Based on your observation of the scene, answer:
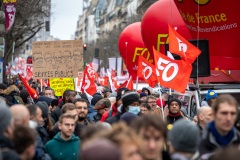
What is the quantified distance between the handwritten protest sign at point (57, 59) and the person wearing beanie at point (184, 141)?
11.7 metres

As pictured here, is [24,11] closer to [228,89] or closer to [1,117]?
[228,89]

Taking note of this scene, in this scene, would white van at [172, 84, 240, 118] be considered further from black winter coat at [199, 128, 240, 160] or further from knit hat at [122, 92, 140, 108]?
black winter coat at [199, 128, 240, 160]

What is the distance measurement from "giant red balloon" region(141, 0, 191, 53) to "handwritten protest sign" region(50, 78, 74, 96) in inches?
207

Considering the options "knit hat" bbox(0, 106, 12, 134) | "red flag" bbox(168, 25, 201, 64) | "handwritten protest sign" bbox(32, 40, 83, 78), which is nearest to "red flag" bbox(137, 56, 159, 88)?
"handwritten protest sign" bbox(32, 40, 83, 78)

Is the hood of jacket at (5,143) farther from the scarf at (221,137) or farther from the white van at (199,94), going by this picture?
the white van at (199,94)

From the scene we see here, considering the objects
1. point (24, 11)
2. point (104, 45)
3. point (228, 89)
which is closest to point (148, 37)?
point (228, 89)

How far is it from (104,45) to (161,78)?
265ft

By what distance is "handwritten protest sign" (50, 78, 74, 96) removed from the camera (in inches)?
716

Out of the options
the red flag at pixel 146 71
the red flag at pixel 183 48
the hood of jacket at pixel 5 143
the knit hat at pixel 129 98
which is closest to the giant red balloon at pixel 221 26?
the red flag at pixel 146 71

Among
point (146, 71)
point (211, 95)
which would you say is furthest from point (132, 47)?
point (211, 95)

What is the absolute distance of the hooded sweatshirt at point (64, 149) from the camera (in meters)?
8.25

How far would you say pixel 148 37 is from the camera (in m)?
24.5

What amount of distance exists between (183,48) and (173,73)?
126 centimetres

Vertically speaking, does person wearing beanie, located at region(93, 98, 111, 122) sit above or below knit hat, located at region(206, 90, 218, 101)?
below
